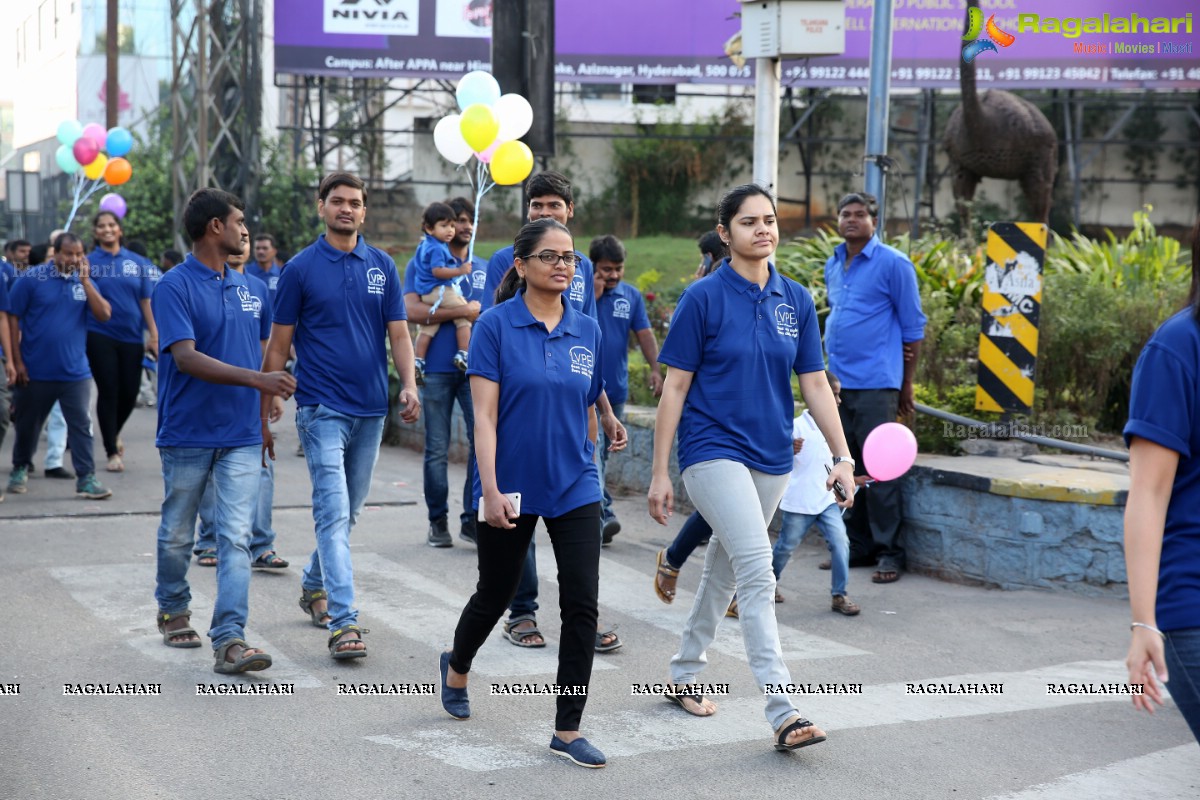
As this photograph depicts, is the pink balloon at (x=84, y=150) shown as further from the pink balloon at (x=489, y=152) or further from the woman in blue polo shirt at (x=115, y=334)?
the pink balloon at (x=489, y=152)

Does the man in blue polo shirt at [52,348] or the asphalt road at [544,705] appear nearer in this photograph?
the asphalt road at [544,705]

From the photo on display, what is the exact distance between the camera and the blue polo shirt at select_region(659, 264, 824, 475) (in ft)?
16.2

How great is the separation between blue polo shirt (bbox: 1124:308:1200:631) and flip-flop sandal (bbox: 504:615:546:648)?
364 centimetres

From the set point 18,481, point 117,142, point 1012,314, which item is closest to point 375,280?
point 1012,314

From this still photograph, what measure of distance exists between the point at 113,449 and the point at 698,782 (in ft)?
26.2

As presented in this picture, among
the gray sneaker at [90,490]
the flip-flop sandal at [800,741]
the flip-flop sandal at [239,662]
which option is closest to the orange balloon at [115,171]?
the gray sneaker at [90,490]

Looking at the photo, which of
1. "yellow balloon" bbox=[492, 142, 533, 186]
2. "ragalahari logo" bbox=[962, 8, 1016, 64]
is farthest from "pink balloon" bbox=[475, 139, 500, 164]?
"ragalahari logo" bbox=[962, 8, 1016, 64]

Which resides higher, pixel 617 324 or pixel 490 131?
pixel 490 131

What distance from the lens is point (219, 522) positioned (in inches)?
224

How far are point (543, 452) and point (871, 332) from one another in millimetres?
3611

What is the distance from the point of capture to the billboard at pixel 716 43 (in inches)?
826

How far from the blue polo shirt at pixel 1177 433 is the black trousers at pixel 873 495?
482 centimetres

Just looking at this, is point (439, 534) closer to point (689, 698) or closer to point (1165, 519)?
point (689, 698)

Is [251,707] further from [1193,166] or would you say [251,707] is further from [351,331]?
[1193,166]
